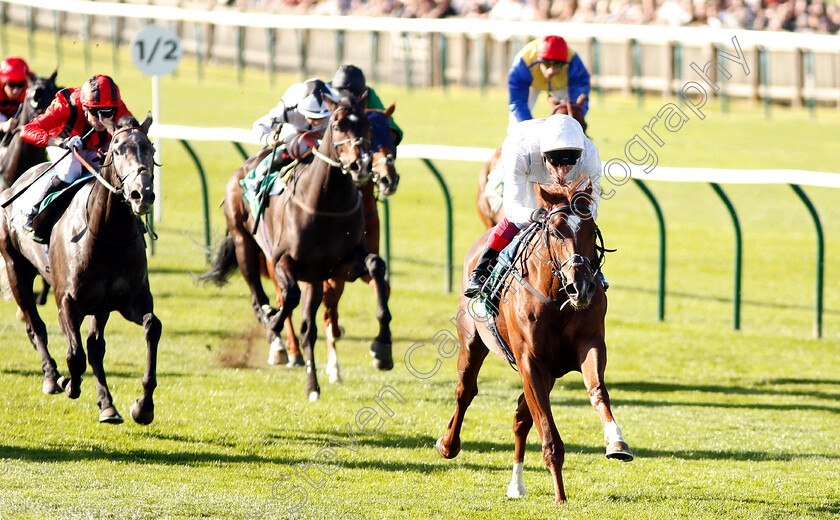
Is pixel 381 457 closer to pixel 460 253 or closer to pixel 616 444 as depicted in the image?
pixel 616 444

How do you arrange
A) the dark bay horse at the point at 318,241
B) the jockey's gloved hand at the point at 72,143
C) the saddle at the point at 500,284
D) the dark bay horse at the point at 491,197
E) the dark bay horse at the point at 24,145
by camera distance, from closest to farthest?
the saddle at the point at 500,284, the jockey's gloved hand at the point at 72,143, the dark bay horse at the point at 318,241, the dark bay horse at the point at 24,145, the dark bay horse at the point at 491,197

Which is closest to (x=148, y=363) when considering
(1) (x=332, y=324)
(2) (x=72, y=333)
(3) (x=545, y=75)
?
(2) (x=72, y=333)

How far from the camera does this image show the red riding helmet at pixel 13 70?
29.0ft

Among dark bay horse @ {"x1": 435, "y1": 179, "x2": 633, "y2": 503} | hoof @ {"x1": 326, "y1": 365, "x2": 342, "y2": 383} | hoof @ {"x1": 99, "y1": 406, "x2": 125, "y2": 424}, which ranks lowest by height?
hoof @ {"x1": 326, "y1": 365, "x2": 342, "y2": 383}

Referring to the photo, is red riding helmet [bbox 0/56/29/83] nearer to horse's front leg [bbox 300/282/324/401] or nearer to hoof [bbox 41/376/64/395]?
horse's front leg [bbox 300/282/324/401]

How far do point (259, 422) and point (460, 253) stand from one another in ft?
21.7

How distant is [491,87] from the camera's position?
67.5 feet

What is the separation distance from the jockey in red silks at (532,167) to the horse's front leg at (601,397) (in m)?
0.58

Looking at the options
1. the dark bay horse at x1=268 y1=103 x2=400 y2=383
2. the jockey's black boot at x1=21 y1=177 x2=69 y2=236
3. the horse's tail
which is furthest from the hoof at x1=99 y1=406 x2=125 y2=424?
the horse's tail

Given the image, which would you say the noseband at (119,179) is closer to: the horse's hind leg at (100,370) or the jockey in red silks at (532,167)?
the horse's hind leg at (100,370)

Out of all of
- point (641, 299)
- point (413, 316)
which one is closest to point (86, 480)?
point (413, 316)

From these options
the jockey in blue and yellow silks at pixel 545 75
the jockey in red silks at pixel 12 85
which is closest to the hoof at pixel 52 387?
the jockey in red silks at pixel 12 85

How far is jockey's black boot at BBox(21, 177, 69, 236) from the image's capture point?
6430 millimetres

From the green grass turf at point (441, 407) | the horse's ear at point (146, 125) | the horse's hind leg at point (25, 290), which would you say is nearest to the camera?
the green grass turf at point (441, 407)
